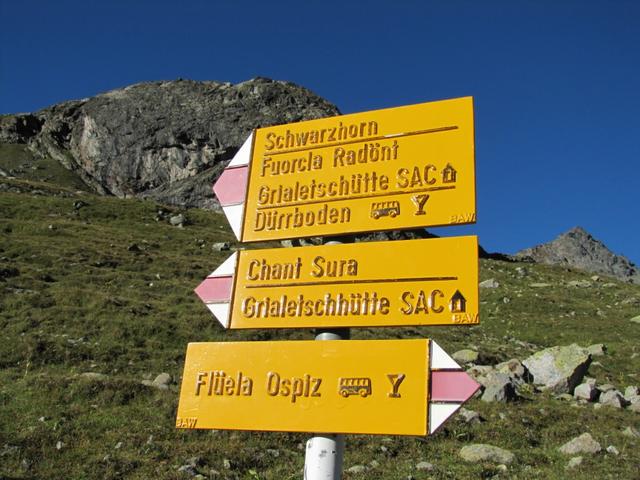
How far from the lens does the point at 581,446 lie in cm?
1093

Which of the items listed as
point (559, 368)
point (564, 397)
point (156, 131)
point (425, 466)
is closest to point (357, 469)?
point (425, 466)

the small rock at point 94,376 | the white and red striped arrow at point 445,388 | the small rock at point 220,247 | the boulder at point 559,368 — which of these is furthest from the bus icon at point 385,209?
the small rock at point 220,247

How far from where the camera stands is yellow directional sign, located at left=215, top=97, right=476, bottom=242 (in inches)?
191

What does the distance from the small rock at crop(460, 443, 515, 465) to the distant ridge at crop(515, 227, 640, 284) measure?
339 feet

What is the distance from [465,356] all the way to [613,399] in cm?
448

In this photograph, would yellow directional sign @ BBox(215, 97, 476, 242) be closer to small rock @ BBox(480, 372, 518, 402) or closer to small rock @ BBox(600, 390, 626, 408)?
small rock @ BBox(480, 372, 518, 402)

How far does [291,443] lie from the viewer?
10.4 metres

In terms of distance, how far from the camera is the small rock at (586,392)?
1565 centimetres

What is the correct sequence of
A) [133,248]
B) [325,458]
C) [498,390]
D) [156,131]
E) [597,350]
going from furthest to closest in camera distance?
[156,131], [133,248], [597,350], [498,390], [325,458]

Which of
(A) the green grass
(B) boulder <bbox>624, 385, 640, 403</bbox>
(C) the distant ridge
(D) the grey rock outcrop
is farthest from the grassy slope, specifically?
(C) the distant ridge

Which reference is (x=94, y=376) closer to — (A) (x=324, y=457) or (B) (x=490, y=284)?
(A) (x=324, y=457)

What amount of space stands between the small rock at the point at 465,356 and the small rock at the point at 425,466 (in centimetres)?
883

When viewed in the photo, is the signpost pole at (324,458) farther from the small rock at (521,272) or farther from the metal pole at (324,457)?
the small rock at (521,272)

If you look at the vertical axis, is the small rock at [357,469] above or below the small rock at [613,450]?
below
